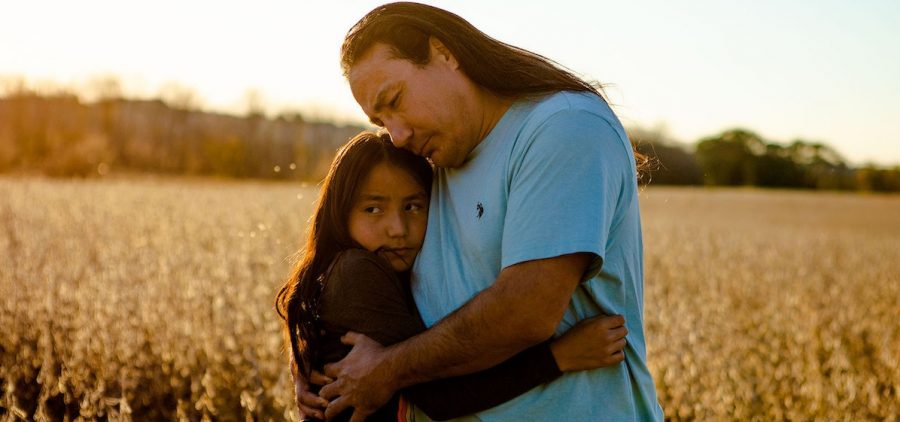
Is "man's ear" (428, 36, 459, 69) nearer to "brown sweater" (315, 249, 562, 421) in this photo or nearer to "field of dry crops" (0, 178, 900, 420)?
"brown sweater" (315, 249, 562, 421)

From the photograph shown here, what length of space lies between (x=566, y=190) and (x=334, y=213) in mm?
965

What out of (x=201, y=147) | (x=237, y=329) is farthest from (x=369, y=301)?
(x=201, y=147)

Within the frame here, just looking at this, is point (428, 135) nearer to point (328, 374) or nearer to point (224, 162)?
point (328, 374)

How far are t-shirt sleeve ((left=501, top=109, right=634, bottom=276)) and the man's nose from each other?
0.42m

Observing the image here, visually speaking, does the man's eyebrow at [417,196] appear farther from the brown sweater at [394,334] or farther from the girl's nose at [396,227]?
the brown sweater at [394,334]

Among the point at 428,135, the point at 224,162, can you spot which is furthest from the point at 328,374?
the point at 224,162

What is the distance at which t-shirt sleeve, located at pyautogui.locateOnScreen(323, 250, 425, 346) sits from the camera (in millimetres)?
2322

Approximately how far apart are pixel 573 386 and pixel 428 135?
76cm

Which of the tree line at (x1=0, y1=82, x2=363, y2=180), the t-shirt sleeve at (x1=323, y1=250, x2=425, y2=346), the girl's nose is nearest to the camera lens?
the t-shirt sleeve at (x1=323, y1=250, x2=425, y2=346)

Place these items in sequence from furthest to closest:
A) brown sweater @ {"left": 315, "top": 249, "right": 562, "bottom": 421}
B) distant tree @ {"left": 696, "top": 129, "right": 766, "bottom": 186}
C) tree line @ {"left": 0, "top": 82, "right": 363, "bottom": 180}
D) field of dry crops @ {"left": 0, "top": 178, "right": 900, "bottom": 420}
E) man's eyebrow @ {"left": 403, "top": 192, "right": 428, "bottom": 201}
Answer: distant tree @ {"left": 696, "top": 129, "right": 766, "bottom": 186} → tree line @ {"left": 0, "top": 82, "right": 363, "bottom": 180} → field of dry crops @ {"left": 0, "top": 178, "right": 900, "bottom": 420} → man's eyebrow @ {"left": 403, "top": 192, "right": 428, "bottom": 201} → brown sweater @ {"left": 315, "top": 249, "right": 562, "bottom": 421}

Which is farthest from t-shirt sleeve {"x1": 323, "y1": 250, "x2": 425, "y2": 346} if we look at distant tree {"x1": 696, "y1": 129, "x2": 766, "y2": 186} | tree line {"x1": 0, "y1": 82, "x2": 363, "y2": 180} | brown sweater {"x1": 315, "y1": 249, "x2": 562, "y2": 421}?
distant tree {"x1": 696, "y1": 129, "x2": 766, "y2": 186}

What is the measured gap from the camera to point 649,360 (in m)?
4.68

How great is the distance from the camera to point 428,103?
2.32 metres

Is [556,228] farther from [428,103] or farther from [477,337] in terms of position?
[428,103]
